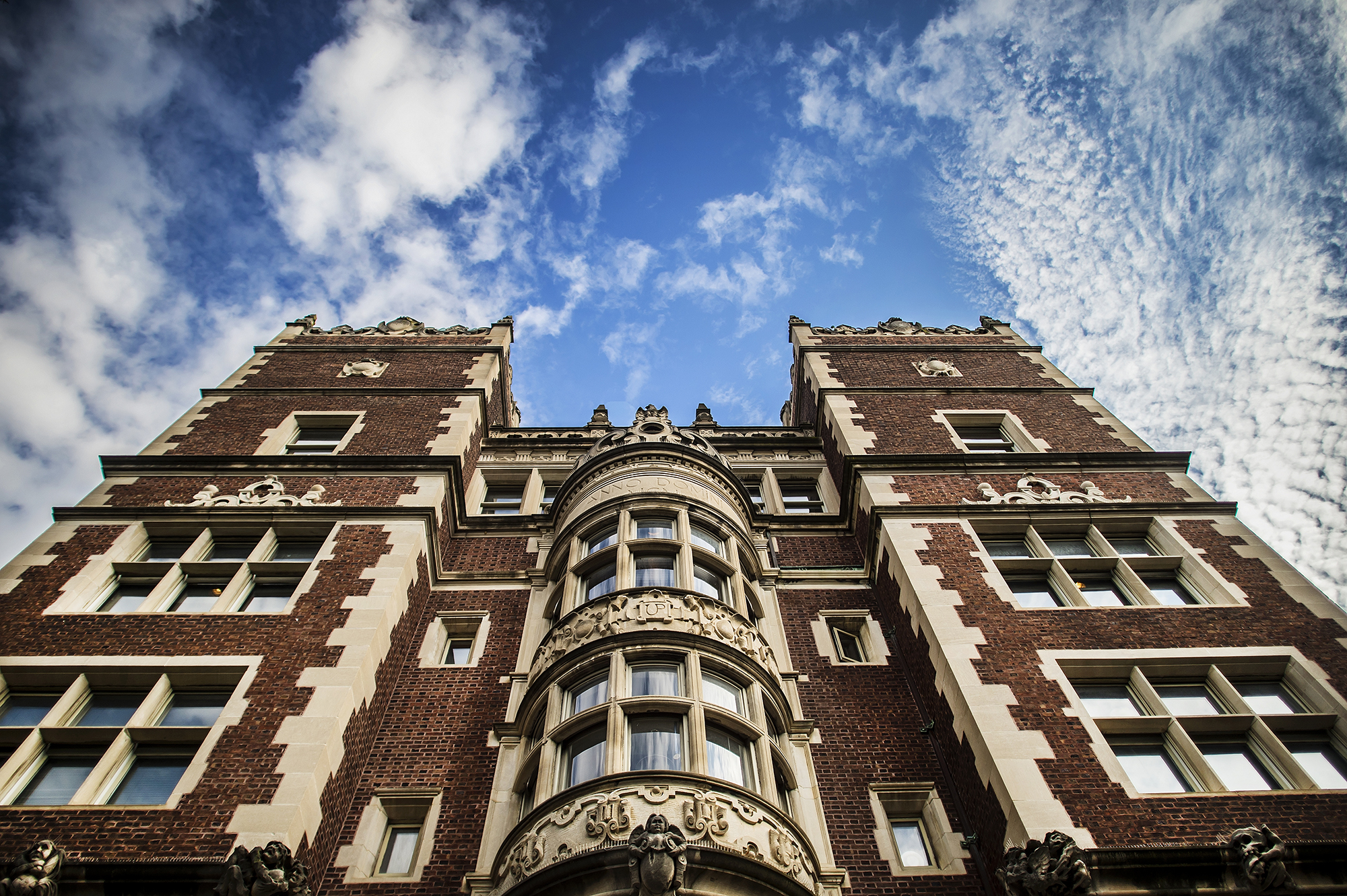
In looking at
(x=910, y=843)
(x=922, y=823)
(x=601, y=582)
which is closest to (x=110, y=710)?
(x=601, y=582)

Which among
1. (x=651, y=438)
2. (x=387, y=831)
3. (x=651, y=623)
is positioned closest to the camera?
(x=387, y=831)

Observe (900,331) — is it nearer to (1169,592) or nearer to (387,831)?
(1169,592)

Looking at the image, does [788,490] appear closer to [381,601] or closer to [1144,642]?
[1144,642]

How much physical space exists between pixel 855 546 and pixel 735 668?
7.93 meters

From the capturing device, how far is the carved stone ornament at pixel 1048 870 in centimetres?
1043

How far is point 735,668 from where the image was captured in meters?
14.6

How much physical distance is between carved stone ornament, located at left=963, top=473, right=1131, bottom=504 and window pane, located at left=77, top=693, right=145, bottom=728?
17.1 m

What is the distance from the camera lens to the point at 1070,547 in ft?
61.3

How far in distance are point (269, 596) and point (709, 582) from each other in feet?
29.6

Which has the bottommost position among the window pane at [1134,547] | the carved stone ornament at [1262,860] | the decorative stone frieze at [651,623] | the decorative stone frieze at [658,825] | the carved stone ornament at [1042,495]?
the carved stone ornament at [1262,860]

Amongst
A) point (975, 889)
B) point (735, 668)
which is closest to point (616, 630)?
point (735, 668)

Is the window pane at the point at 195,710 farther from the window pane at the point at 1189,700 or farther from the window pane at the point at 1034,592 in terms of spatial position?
the window pane at the point at 1189,700

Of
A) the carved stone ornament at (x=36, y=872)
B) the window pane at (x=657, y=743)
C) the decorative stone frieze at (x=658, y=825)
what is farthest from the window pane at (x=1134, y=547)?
the carved stone ornament at (x=36, y=872)

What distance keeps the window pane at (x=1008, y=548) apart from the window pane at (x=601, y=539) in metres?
8.18
